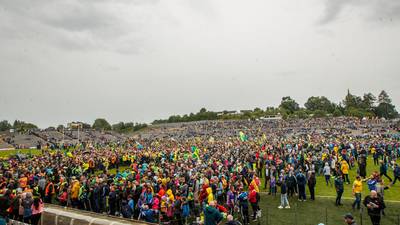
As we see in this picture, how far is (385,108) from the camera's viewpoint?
122 metres

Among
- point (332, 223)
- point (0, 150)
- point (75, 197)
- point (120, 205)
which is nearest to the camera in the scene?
point (332, 223)

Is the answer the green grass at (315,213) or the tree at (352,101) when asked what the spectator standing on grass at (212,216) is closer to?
the green grass at (315,213)

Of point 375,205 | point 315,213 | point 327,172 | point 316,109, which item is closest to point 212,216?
point 375,205

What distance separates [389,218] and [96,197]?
36.6 feet

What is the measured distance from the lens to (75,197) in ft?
45.0

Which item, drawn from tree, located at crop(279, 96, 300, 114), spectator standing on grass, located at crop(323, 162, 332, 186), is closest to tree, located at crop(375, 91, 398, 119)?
tree, located at crop(279, 96, 300, 114)

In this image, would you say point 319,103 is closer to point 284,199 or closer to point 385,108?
point 385,108

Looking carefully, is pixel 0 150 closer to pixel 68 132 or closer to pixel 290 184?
pixel 68 132

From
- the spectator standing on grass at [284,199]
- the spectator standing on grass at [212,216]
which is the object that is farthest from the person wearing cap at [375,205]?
the spectator standing on grass at [212,216]

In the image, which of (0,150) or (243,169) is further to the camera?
(0,150)

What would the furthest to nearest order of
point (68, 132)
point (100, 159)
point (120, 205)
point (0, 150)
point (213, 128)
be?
point (213, 128), point (68, 132), point (0, 150), point (100, 159), point (120, 205)

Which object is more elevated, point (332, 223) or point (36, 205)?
point (36, 205)

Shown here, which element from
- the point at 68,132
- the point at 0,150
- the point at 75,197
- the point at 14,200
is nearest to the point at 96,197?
the point at 75,197

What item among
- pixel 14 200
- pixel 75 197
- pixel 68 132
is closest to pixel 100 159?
pixel 75 197
